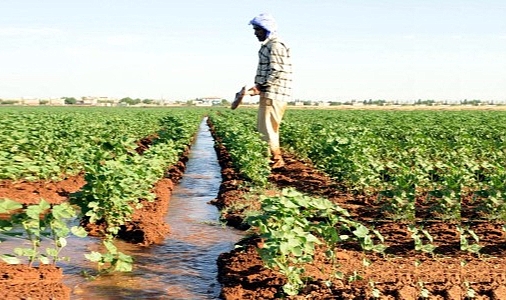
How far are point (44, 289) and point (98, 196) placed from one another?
6.32 feet

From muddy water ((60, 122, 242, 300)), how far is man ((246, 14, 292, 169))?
197 cm

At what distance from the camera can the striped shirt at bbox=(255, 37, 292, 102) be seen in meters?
8.65

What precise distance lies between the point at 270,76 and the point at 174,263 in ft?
14.6

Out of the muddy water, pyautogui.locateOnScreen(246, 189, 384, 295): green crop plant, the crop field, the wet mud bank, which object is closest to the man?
the crop field

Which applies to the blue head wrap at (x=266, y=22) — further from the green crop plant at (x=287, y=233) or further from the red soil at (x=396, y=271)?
the green crop plant at (x=287, y=233)

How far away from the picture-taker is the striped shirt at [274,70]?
865cm

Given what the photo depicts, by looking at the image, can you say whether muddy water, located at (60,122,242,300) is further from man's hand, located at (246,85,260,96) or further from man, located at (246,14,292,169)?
man, located at (246,14,292,169)

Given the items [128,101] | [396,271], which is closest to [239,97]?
[396,271]

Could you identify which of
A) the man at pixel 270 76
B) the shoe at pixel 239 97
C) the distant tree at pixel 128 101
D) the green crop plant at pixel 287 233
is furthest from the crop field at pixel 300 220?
the distant tree at pixel 128 101

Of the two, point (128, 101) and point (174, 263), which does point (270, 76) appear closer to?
point (174, 263)

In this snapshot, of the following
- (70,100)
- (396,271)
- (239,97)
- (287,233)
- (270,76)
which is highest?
(270,76)

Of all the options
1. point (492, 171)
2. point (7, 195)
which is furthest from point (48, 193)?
point (492, 171)

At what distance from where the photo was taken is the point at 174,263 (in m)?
4.97

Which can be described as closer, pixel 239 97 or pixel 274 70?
pixel 239 97
